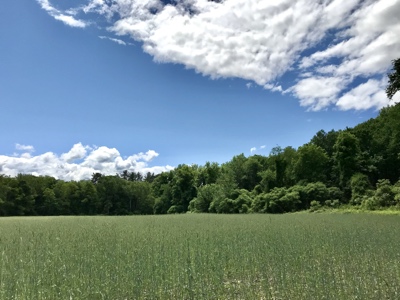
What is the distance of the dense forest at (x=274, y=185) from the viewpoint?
44.8m

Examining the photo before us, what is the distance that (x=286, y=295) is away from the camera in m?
6.14

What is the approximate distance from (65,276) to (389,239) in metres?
10.2

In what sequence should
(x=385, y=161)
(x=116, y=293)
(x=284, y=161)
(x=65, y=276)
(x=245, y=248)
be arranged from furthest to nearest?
(x=284, y=161), (x=385, y=161), (x=245, y=248), (x=65, y=276), (x=116, y=293)

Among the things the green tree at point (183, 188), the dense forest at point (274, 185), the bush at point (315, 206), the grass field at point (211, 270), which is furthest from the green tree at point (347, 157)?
the grass field at point (211, 270)

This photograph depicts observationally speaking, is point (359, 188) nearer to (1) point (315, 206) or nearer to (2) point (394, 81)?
(1) point (315, 206)

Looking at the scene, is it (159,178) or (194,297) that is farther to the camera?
(159,178)

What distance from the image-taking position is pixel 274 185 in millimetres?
58875

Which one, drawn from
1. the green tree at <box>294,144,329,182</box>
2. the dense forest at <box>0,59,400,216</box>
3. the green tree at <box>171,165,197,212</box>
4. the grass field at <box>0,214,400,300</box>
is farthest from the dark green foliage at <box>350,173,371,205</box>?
the green tree at <box>171,165,197,212</box>

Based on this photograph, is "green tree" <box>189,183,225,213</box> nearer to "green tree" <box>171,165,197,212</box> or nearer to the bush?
"green tree" <box>171,165,197,212</box>

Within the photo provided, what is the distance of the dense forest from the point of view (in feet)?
147

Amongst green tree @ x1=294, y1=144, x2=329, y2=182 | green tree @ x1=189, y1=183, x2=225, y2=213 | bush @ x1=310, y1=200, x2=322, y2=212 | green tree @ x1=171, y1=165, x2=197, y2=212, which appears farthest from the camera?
green tree @ x1=171, y1=165, x2=197, y2=212

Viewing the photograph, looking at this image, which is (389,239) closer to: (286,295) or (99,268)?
(286,295)

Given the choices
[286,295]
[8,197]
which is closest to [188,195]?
[8,197]

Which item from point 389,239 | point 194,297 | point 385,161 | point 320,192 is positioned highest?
point 385,161
